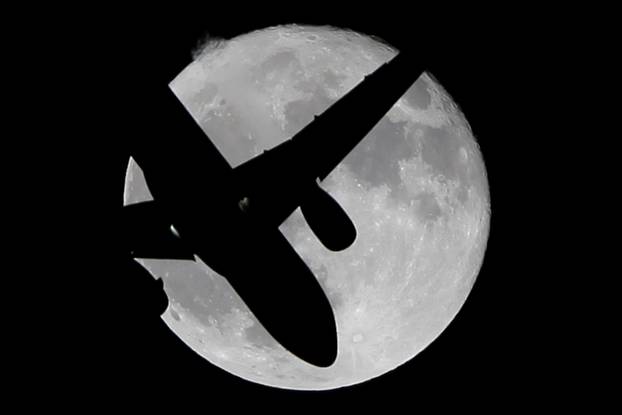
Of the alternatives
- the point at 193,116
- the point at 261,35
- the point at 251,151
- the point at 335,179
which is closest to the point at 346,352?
the point at 335,179

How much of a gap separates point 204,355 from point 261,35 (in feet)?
14.8

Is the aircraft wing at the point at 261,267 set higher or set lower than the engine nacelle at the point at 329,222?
lower

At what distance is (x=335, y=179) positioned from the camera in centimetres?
932

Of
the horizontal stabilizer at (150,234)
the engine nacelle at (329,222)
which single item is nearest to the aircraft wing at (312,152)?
the engine nacelle at (329,222)

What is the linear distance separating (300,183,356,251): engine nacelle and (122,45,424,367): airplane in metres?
0.08

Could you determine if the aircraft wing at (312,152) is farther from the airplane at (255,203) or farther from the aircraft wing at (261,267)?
the aircraft wing at (261,267)

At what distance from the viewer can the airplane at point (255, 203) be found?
910 cm

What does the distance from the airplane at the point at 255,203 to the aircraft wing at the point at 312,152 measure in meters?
0.01

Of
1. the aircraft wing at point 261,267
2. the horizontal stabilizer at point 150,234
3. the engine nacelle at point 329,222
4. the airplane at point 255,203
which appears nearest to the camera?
the engine nacelle at point 329,222

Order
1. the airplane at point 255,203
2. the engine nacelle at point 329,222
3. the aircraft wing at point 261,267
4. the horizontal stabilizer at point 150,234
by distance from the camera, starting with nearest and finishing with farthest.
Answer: the engine nacelle at point 329,222, the airplane at point 255,203, the aircraft wing at point 261,267, the horizontal stabilizer at point 150,234

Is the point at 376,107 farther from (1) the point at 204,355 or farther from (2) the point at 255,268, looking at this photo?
(1) the point at 204,355

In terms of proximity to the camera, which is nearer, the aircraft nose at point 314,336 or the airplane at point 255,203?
the airplane at point 255,203

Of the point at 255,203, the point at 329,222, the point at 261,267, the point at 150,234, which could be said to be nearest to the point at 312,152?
the point at 255,203

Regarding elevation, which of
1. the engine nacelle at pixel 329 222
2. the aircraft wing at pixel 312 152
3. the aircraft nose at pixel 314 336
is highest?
the aircraft wing at pixel 312 152
